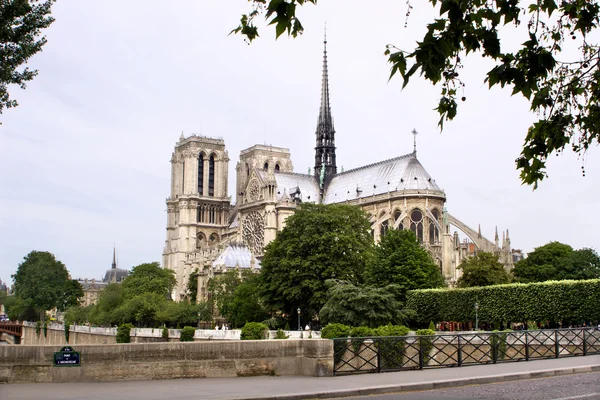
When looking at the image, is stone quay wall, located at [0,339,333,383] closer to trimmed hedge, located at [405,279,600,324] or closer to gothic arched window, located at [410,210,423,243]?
trimmed hedge, located at [405,279,600,324]

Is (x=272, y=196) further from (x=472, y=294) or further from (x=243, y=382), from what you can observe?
(x=243, y=382)

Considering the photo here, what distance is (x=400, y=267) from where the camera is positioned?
53812 millimetres

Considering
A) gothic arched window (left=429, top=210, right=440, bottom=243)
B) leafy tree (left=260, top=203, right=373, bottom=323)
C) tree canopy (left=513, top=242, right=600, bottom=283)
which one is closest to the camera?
leafy tree (left=260, top=203, right=373, bottom=323)

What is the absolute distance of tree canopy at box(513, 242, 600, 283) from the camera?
225 feet

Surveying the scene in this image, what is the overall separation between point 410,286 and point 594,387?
124 ft

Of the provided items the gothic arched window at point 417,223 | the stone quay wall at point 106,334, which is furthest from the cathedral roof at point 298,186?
the stone quay wall at point 106,334

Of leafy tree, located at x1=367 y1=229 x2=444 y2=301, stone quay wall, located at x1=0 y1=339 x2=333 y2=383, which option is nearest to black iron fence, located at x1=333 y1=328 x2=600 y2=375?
stone quay wall, located at x1=0 y1=339 x2=333 y2=383

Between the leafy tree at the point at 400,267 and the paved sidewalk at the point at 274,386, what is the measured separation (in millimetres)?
33316

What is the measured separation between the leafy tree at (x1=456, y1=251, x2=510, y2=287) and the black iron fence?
120 ft

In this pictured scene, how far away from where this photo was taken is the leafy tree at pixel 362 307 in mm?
45906

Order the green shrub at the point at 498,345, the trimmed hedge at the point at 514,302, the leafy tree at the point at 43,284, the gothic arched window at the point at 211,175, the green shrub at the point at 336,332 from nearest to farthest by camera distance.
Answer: the green shrub at the point at 498,345
the green shrub at the point at 336,332
the trimmed hedge at the point at 514,302
the leafy tree at the point at 43,284
the gothic arched window at the point at 211,175

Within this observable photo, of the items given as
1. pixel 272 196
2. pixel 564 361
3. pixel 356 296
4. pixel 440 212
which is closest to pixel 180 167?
pixel 272 196

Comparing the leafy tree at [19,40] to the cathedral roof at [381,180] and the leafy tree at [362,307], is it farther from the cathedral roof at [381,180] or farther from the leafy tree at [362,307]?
the cathedral roof at [381,180]

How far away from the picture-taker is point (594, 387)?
15938mm
